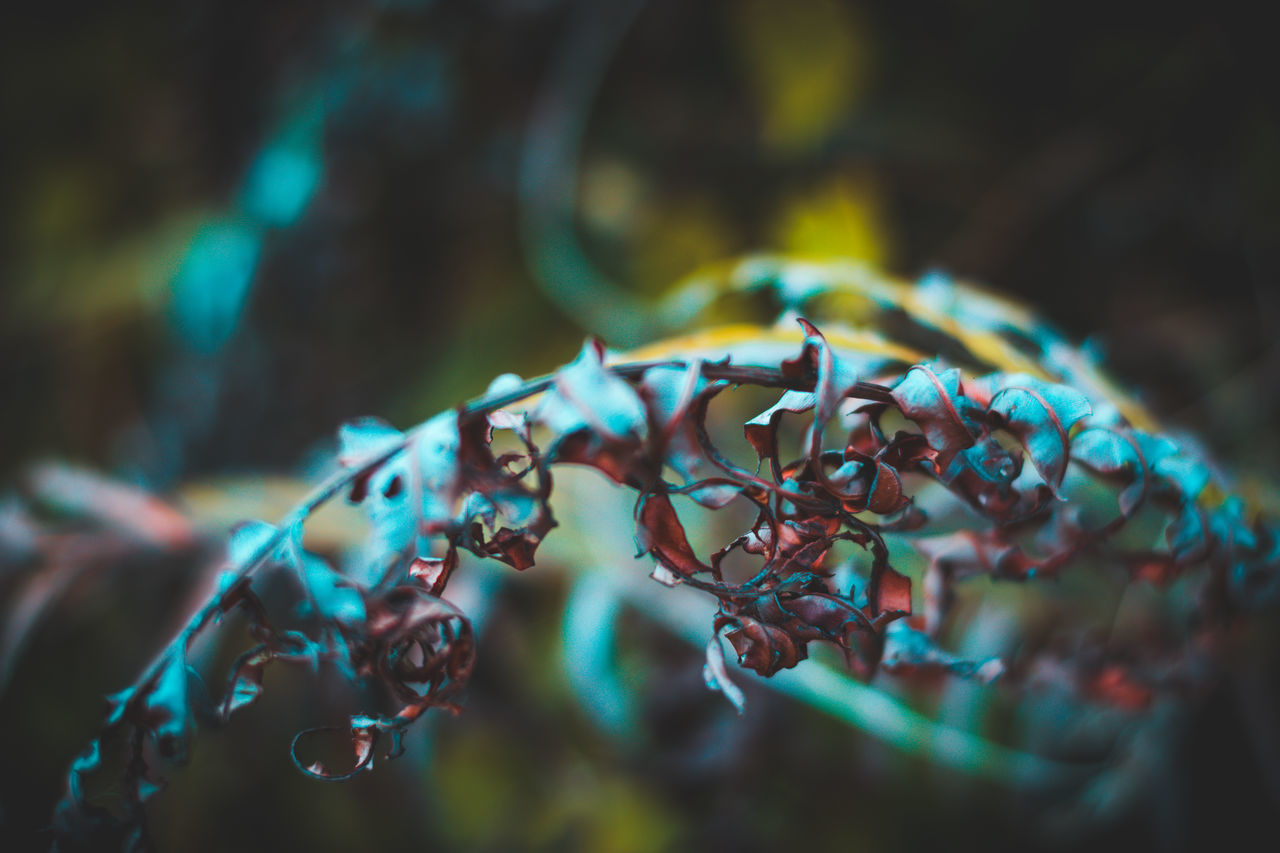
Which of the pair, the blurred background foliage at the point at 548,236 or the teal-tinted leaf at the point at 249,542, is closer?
the teal-tinted leaf at the point at 249,542

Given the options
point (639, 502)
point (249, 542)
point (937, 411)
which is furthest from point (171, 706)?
point (937, 411)

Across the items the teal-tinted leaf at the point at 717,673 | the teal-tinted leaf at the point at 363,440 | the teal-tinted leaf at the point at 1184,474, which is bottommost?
the teal-tinted leaf at the point at 717,673

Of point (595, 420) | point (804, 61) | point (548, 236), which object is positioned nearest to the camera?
point (595, 420)

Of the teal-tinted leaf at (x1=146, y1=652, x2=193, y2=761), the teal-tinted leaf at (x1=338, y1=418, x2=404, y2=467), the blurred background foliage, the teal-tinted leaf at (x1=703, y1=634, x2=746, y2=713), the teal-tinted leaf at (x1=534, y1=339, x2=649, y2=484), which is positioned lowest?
the teal-tinted leaf at (x1=703, y1=634, x2=746, y2=713)

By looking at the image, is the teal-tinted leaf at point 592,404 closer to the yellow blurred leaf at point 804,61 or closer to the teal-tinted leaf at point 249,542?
the teal-tinted leaf at point 249,542

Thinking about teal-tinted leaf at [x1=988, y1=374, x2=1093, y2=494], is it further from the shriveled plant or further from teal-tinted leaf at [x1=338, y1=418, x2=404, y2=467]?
teal-tinted leaf at [x1=338, y1=418, x2=404, y2=467]

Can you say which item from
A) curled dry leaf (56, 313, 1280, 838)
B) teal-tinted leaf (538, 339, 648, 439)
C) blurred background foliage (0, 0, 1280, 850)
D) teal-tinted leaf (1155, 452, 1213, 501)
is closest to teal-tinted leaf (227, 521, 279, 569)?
curled dry leaf (56, 313, 1280, 838)

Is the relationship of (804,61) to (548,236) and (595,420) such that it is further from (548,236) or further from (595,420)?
(595,420)

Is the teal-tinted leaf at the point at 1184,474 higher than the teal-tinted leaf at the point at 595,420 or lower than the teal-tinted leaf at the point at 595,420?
lower

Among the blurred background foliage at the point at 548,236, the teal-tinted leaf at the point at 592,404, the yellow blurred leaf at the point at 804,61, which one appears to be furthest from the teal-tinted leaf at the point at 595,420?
the yellow blurred leaf at the point at 804,61
